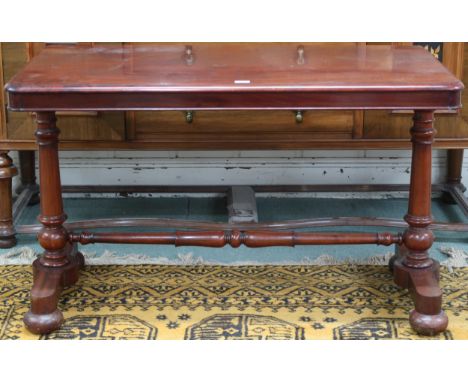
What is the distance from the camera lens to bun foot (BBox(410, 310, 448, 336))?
255cm

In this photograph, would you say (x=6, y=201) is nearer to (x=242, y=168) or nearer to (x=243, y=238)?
(x=243, y=238)

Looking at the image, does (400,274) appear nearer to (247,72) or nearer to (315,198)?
(247,72)

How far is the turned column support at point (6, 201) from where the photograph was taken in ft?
10.5

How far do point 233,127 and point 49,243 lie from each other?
81cm

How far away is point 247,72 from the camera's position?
2580mm

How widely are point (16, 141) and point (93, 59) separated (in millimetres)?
531

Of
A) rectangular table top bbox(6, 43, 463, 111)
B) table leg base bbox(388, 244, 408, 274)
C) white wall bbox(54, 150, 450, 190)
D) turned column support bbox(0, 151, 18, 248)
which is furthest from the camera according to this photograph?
white wall bbox(54, 150, 450, 190)

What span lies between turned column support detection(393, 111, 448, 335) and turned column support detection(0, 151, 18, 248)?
1521mm

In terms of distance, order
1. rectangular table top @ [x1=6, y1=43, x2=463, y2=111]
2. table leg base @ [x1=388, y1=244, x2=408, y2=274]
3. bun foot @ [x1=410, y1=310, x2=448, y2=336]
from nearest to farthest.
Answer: rectangular table top @ [x1=6, y1=43, x2=463, y2=111] → bun foot @ [x1=410, y1=310, x2=448, y2=336] → table leg base @ [x1=388, y1=244, x2=408, y2=274]

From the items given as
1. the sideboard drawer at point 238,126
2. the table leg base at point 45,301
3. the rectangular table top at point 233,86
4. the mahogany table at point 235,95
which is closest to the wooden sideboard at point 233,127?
the sideboard drawer at point 238,126

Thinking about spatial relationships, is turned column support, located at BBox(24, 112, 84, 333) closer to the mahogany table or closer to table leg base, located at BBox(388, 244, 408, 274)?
the mahogany table

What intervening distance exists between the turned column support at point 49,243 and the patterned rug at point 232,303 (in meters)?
0.06

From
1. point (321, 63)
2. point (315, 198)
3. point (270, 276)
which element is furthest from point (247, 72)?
point (315, 198)

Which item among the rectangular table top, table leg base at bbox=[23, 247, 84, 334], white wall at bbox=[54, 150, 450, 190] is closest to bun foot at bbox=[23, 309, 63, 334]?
table leg base at bbox=[23, 247, 84, 334]
